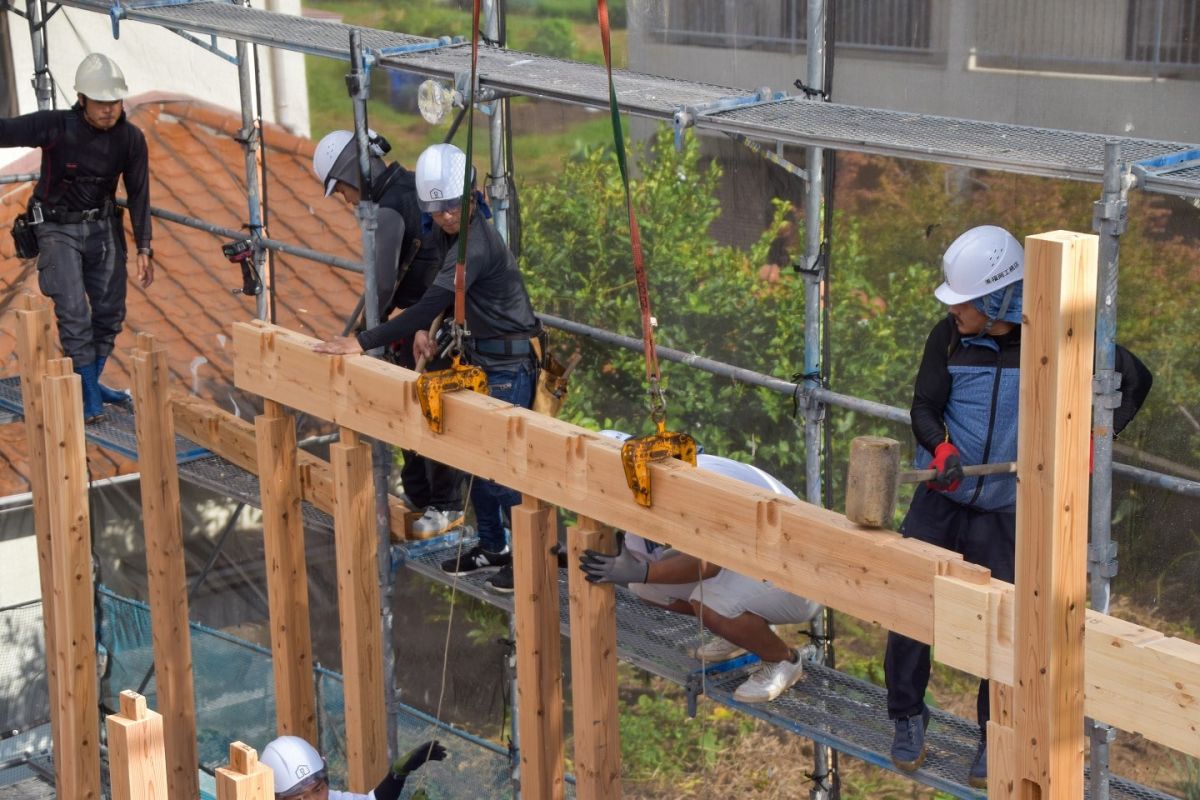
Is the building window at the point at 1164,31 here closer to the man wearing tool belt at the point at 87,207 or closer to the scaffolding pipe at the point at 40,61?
the man wearing tool belt at the point at 87,207

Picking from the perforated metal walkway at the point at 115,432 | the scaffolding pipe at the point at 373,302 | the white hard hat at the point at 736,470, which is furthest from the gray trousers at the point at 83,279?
the white hard hat at the point at 736,470

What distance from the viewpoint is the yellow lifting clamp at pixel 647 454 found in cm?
535

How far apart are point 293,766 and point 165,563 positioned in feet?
6.26

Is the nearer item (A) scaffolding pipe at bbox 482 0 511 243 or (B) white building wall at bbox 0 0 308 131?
(A) scaffolding pipe at bbox 482 0 511 243

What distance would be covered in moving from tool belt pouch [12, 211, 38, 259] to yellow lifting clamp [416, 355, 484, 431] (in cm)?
339

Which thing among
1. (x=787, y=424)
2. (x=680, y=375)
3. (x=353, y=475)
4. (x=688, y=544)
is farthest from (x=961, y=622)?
(x=680, y=375)

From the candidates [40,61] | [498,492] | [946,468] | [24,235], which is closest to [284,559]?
[498,492]

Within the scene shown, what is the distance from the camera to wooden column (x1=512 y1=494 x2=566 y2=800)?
589cm

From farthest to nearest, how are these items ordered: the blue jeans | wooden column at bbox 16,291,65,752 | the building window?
wooden column at bbox 16,291,65,752 → the blue jeans → the building window

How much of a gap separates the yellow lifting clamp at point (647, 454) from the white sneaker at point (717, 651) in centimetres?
97

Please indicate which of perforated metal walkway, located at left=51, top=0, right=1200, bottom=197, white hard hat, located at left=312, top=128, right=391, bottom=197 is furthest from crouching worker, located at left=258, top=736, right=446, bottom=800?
perforated metal walkway, located at left=51, top=0, right=1200, bottom=197

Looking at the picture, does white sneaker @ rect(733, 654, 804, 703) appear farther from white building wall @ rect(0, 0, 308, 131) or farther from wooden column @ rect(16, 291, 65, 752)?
white building wall @ rect(0, 0, 308, 131)

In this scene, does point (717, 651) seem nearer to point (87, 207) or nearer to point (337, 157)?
point (337, 157)

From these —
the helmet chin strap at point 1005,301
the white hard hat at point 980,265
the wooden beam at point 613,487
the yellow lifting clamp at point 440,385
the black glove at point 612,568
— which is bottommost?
the black glove at point 612,568
